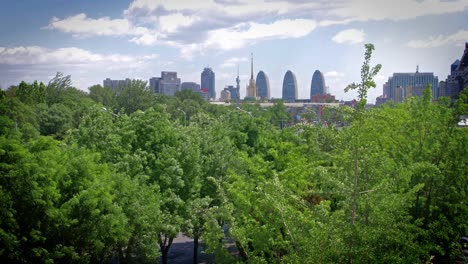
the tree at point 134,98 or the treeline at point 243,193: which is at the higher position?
the tree at point 134,98

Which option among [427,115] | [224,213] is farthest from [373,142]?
[427,115]

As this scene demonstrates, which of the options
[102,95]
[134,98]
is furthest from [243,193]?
[102,95]

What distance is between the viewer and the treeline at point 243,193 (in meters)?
11.1

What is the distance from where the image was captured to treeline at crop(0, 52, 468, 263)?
36.4 feet

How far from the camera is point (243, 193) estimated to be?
1625 cm

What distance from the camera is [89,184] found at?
15.2m

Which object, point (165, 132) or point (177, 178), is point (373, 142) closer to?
point (177, 178)

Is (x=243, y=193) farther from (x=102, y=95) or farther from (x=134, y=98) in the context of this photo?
(x=102, y=95)

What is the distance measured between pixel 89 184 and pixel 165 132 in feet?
20.1

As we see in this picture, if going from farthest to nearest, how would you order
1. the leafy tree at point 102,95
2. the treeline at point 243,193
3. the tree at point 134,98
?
the leafy tree at point 102,95 → the tree at point 134,98 → the treeline at point 243,193

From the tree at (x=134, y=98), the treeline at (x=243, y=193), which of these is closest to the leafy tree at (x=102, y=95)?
the tree at (x=134, y=98)

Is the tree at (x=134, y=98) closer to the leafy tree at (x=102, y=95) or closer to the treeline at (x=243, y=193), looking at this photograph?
the leafy tree at (x=102, y=95)

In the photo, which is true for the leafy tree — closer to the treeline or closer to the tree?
the tree

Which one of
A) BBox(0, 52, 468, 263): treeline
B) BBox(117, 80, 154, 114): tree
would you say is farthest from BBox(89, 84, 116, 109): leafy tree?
BBox(0, 52, 468, 263): treeline
